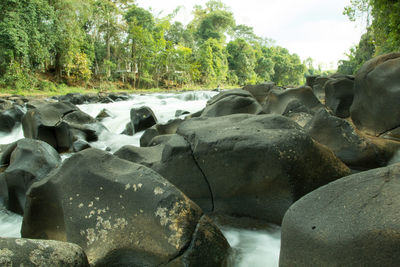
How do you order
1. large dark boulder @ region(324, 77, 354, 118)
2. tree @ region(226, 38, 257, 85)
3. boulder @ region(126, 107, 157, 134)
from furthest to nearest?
tree @ region(226, 38, 257, 85), boulder @ region(126, 107, 157, 134), large dark boulder @ region(324, 77, 354, 118)

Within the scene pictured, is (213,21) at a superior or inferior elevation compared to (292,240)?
superior

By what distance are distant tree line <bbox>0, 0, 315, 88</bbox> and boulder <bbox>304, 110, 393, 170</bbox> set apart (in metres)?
19.2

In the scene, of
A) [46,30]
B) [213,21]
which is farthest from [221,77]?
[46,30]

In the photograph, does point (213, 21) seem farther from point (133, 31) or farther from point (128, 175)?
point (128, 175)

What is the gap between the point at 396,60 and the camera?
4918 mm

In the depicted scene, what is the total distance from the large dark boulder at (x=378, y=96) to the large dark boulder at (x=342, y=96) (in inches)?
35.6

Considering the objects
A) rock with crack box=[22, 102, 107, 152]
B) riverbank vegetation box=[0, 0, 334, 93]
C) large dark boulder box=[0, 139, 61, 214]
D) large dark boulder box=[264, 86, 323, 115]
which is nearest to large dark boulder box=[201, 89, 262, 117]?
large dark boulder box=[264, 86, 323, 115]

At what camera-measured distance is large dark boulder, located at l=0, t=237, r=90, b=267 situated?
1.45m

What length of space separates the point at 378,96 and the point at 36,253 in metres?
5.04

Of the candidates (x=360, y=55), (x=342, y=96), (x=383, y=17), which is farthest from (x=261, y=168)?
(x=360, y=55)

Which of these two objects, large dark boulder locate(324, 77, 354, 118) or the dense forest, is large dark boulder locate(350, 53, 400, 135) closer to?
large dark boulder locate(324, 77, 354, 118)

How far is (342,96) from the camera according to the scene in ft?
21.1

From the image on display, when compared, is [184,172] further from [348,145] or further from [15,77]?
[15,77]

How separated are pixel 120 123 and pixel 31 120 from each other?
2781mm
